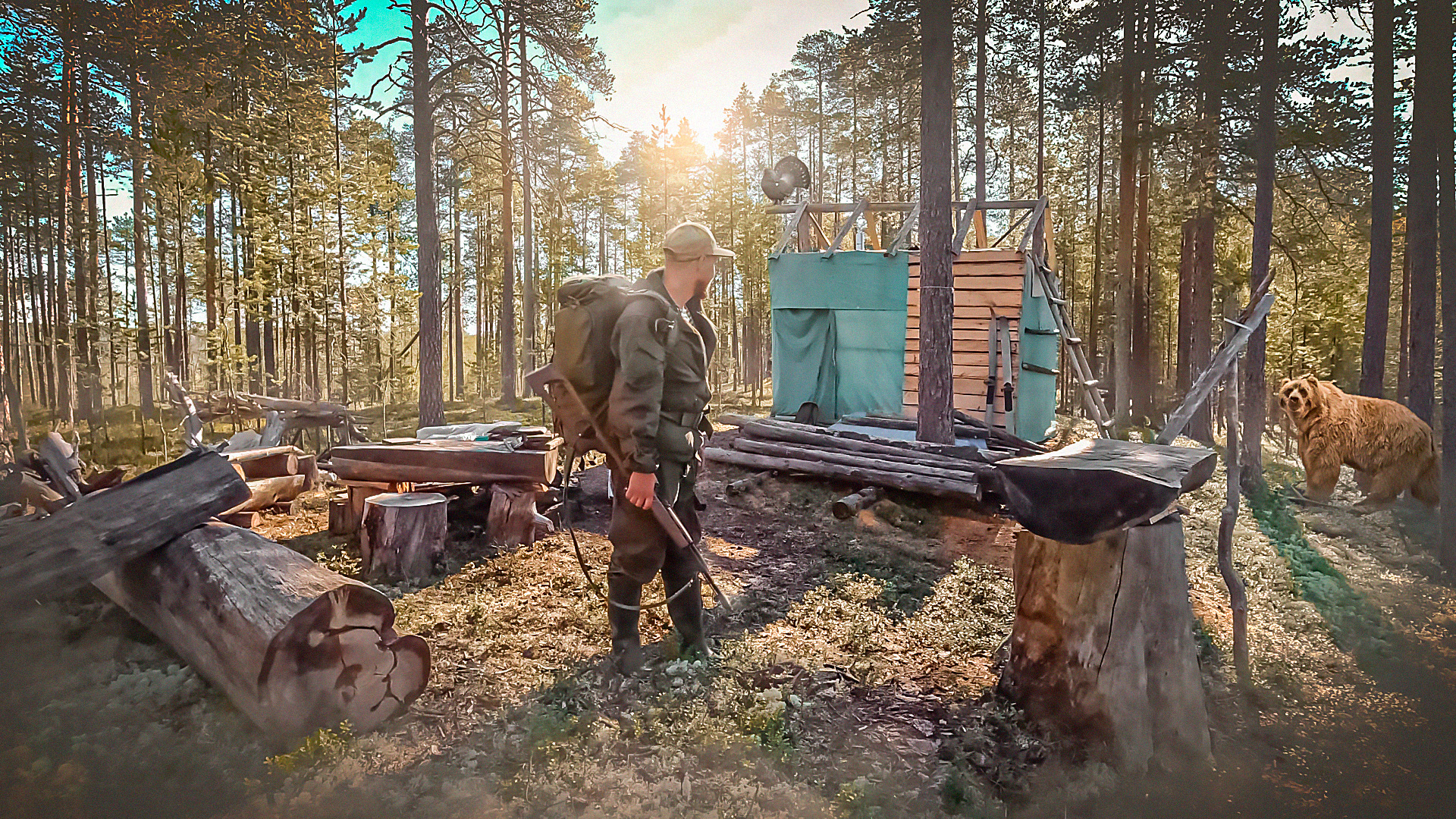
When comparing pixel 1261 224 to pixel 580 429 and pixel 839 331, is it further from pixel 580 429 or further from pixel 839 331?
pixel 580 429

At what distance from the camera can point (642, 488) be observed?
11.0 ft

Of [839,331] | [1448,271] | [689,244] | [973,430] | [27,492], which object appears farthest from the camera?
[839,331]

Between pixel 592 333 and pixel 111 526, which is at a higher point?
pixel 592 333

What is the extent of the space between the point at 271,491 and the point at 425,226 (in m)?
5.87

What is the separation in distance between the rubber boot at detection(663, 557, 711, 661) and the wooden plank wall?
6930 millimetres

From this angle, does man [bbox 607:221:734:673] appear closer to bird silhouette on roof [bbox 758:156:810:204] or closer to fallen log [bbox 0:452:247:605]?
fallen log [bbox 0:452:247:605]

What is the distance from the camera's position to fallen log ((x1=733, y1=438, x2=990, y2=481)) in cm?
752

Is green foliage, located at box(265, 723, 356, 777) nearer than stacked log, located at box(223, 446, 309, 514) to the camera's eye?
Yes

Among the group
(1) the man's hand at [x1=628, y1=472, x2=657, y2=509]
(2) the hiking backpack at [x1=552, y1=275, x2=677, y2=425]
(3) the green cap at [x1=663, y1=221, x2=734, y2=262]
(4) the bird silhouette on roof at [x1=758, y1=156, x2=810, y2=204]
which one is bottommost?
(1) the man's hand at [x1=628, y1=472, x2=657, y2=509]

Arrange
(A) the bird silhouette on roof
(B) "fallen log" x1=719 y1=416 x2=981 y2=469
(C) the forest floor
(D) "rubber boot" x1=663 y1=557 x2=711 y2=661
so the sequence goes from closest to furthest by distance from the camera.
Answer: (C) the forest floor, (D) "rubber boot" x1=663 y1=557 x2=711 y2=661, (B) "fallen log" x1=719 y1=416 x2=981 y2=469, (A) the bird silhouette on roof

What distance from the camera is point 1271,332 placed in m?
16.9

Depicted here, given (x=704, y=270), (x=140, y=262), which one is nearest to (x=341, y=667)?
(x=704, y=270)

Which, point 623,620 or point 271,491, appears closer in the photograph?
point 623,620

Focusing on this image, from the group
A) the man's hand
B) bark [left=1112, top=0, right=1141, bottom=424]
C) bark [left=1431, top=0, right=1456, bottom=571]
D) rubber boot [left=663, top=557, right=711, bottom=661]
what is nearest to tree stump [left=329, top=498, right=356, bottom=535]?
rubber boot [left=663, top=557, right=711, bottom=661]
